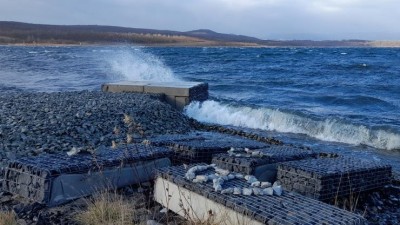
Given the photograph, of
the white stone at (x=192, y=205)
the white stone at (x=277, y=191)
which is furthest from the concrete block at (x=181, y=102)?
the white stone at (x=277, y=191)

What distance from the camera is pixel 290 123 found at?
627 inches

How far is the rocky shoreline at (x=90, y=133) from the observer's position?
5.27 m

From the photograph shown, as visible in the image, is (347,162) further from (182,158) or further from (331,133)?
(331,133)

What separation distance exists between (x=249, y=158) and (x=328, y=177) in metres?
1.02

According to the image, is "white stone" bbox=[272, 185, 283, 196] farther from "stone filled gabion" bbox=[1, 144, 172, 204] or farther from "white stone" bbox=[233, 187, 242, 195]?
"stone filled gabion" bbox=[1, 144, 172, 204]

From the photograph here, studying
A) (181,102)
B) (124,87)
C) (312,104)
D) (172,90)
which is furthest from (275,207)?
(312,104)

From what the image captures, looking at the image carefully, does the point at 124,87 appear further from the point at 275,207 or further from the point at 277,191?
the point at 275,207

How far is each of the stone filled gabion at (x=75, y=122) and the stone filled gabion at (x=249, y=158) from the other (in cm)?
118

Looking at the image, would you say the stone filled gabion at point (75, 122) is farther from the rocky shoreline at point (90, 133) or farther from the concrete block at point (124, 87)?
the concrete block at point (124, 87)

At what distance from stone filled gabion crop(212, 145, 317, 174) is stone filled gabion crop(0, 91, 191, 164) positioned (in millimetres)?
1185

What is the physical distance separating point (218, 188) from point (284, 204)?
2.09 ft

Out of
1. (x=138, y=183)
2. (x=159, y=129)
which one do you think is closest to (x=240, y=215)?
(x=138, y=183)

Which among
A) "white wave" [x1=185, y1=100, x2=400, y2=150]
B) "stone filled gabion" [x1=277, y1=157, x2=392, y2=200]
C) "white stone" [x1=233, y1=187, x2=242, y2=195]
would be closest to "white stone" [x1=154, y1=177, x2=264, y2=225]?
"white stone" [x1=233, y1=187, x2=242, y2=195]

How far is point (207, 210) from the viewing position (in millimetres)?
4684
